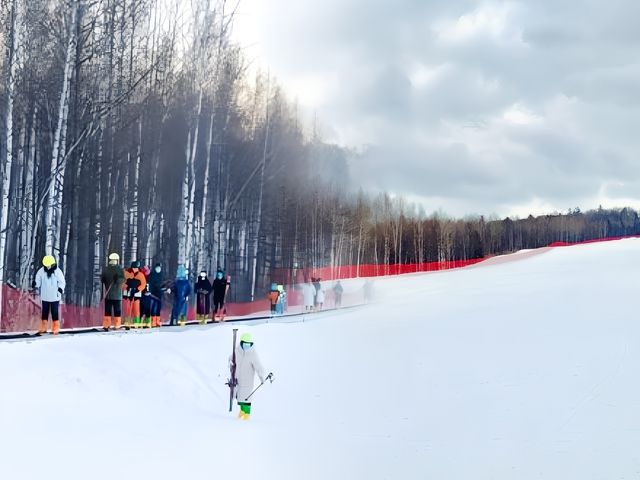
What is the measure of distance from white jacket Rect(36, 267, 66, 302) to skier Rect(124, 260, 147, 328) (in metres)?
2.94

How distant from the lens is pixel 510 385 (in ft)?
50.0

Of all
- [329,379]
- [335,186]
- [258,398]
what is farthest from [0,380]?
[335,186]

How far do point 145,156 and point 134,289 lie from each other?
547 inches

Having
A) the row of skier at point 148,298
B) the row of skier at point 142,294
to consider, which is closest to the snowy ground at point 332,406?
the row of skier at point 148,298

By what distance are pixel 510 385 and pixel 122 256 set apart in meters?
20.3

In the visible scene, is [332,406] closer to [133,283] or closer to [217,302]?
[133,283]

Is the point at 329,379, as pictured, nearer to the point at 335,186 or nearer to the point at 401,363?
the point at 401,363

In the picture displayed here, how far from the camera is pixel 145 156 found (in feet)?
98.2

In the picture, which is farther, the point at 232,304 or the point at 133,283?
the point at 232,304

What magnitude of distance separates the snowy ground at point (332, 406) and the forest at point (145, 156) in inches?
231

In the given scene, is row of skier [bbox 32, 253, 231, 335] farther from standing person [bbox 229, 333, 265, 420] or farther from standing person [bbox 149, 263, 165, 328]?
standing person [bbox 229, 333, 265, 420]

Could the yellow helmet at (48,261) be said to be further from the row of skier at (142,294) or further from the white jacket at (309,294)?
the white jacket at (309,294)

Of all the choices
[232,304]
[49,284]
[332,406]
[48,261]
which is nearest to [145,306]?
[49,284]

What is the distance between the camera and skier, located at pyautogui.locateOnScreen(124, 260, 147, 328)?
17.2 m
